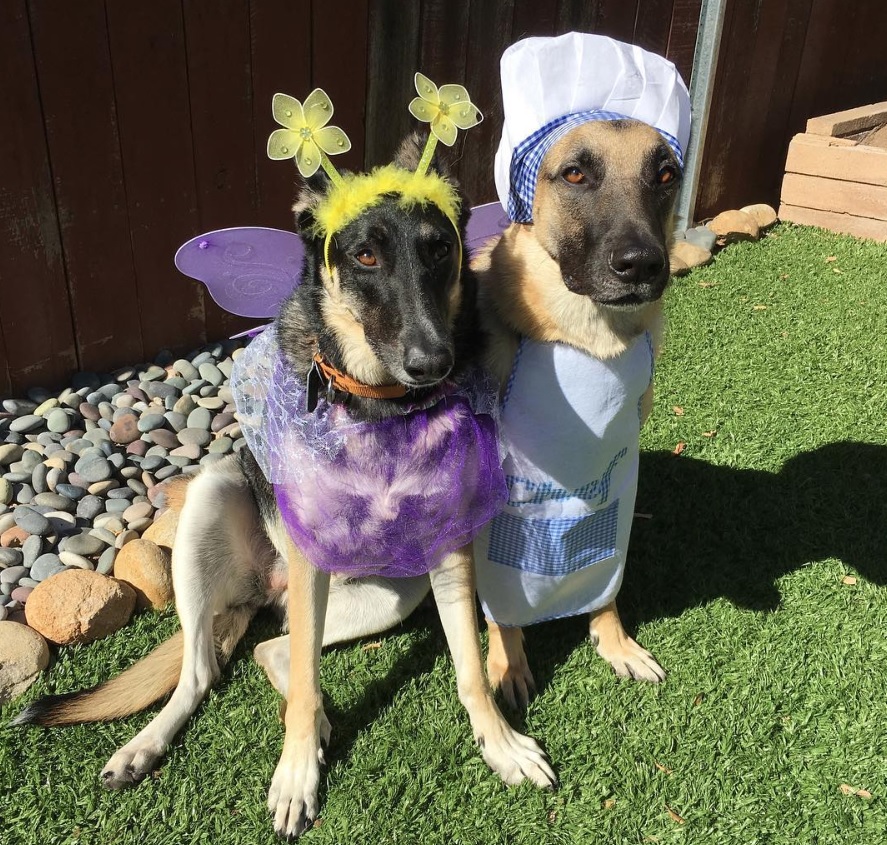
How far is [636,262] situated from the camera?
2266mm

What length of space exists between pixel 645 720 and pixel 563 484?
3.07ft

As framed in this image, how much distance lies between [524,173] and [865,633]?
7.30 ft

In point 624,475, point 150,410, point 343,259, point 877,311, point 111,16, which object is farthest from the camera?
point 877,311

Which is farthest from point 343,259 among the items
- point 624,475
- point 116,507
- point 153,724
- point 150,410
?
point 150,410

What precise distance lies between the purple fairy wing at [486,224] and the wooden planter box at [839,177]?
17.4 ft

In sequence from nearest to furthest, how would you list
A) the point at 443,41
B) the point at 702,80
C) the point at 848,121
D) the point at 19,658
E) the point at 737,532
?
the point at 19,658, the point at 737,532, the point at 443,41, the point at 702,80, the point at 848,121

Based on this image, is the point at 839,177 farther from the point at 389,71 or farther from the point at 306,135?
the point at 306,135

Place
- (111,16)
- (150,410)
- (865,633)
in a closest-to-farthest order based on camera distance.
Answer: (865,633), (111,16), (150,410)

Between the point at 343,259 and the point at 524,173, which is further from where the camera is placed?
the point at 524,173

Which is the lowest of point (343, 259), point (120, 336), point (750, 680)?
point (750, 680)

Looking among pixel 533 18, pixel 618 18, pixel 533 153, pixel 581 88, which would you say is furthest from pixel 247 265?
pixel 618 18

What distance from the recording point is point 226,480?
2.89 meters

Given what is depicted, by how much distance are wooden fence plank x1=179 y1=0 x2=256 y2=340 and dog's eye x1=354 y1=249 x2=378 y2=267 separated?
105 inches

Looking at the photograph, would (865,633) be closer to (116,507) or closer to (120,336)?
(116,507)
